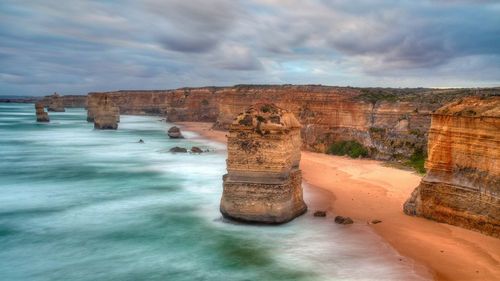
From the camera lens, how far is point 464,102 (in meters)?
15.1

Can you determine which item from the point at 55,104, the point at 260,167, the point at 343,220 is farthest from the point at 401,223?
the point at 55,104

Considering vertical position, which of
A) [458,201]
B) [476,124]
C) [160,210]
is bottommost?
[160,210]

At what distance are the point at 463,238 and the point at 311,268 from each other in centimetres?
527

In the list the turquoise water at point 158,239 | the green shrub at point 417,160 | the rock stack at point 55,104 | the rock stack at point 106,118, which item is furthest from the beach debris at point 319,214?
the rock stack at point 55,104

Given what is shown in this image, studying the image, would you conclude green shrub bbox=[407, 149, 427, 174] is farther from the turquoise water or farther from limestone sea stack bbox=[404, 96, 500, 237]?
the turquoise water

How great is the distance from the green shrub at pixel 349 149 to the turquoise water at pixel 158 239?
12945mm

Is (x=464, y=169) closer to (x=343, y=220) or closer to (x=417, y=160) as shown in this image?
(x=343, y=220)

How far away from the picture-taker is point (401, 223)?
1538 cm

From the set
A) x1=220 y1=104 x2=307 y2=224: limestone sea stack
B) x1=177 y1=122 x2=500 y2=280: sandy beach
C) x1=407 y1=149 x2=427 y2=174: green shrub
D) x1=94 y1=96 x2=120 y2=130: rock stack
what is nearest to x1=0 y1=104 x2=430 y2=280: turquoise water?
x1=220 y1=104 x2=307 y2=224: limestone sea stack

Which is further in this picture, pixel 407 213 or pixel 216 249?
pixel 407 213

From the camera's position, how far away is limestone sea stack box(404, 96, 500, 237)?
13.6 m

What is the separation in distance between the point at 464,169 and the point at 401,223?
2.89 m

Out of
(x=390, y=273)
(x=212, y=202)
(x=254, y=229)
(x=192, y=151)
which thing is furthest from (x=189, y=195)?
Result: (x=192, y=151)

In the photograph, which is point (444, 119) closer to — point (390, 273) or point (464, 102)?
point (464, 102)
